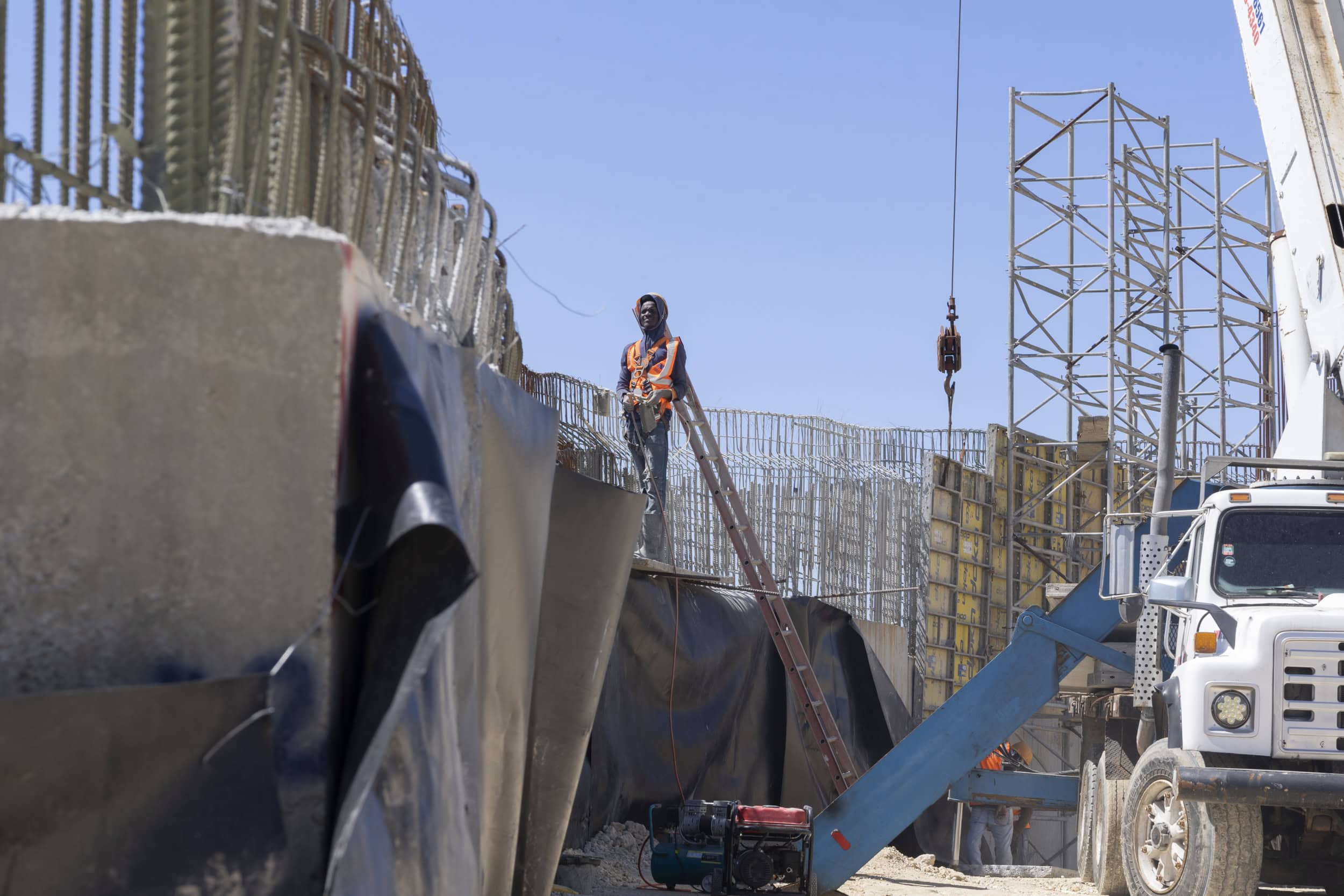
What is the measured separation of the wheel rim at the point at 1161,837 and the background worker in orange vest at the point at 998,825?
19.6 ft

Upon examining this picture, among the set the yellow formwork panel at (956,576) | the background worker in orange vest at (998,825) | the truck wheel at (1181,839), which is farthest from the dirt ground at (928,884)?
the yellow formwork panel at (956,576)

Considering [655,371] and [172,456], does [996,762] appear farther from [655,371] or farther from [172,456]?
[172,456]

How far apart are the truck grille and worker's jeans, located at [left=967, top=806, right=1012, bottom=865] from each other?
7580 mm

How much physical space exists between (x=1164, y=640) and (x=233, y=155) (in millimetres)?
7556

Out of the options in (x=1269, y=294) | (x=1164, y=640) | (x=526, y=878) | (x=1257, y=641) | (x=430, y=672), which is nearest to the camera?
(x=430, y=672)

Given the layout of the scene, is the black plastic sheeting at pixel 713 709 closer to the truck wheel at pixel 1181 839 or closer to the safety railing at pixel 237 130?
the truck wheel at pixel 1181 839

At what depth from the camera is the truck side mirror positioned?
834 cm

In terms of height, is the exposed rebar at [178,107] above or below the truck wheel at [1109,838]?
above

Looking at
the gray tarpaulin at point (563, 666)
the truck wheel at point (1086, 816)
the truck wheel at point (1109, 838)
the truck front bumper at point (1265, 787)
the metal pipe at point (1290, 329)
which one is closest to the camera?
the gray tarpaulin at point (563, 666)

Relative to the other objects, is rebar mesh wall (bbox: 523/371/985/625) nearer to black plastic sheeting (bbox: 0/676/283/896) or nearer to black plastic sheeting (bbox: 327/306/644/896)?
black plastic sheeting (bbox: 327/306/644/896)

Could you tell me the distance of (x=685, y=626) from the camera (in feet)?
38.7

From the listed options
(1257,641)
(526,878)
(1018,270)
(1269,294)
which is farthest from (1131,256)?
(526,878)

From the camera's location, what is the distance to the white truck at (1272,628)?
7812mm

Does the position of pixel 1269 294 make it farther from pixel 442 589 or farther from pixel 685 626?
pixel 442 589
